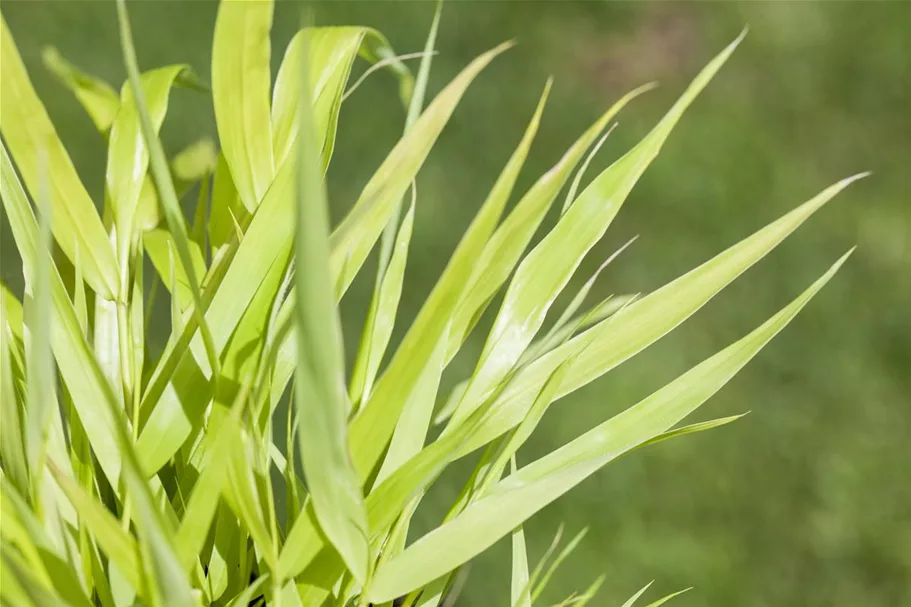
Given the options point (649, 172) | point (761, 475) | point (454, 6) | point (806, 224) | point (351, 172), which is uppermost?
point (454, 6)

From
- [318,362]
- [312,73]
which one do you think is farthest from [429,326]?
[312,73]

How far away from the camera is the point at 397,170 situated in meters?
0.28

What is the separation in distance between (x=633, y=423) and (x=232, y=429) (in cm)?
15

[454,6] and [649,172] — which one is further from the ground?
[454,6]

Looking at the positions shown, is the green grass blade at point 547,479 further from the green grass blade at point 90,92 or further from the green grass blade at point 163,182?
the green grass blade at point 90,92

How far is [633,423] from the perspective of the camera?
0.32m

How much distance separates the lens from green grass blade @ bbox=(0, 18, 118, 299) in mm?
281

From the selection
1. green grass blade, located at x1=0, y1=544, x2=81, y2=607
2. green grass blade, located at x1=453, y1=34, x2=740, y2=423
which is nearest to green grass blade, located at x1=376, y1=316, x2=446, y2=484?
green grass blade, located at x1=453, y1=34, x2=740, y2=423

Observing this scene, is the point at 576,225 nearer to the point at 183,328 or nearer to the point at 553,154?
the point at 183,328

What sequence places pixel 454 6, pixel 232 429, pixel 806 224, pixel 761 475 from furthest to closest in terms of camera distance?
pixel 454 6 < pixel 806 224 < pixel 761 475 < pixel 232 429

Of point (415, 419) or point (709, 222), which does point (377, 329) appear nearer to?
point (415, 419)

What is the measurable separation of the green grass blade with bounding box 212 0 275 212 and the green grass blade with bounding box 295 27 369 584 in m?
0.12

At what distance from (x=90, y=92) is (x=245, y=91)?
0.47ft

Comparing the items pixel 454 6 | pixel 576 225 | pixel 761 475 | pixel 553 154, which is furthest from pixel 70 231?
pixel 454 6
